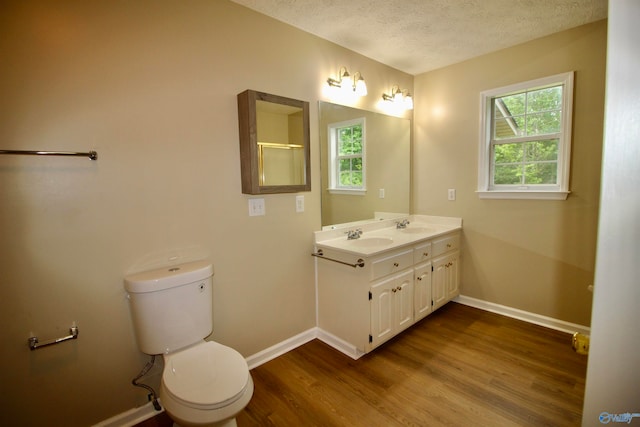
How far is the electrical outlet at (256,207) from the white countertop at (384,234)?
545 millimetres

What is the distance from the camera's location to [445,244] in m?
2.80

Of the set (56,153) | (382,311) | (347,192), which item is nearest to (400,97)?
(347,192)

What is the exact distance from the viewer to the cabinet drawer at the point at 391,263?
2.07 m

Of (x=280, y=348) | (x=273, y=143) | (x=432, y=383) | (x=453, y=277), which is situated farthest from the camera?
(x=453, y=277)

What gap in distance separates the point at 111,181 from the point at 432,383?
223 cm

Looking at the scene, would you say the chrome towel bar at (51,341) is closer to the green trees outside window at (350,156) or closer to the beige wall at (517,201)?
the green trees outside window at (350,156)

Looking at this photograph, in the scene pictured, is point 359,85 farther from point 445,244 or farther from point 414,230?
point 445,244

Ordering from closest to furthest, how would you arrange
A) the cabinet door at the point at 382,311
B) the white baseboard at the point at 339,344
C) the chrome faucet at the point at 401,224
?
the cabinet door at the point at 382,311
the white baseboard at the point at 339,344
the chrome faucet at the point at 401,224

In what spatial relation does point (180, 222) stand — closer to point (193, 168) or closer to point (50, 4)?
point (193, 168)

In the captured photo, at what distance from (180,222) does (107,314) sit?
0.58 m

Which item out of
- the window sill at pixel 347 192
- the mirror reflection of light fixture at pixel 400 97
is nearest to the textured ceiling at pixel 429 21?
the mirror reflection of light fixture at pixel 400 97

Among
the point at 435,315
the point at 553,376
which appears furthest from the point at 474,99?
the point at 553,376

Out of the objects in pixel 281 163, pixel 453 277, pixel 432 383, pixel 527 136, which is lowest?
pixel 432 383

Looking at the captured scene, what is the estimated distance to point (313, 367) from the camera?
209 centimetres
